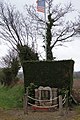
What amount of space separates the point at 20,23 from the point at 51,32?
5.07 metres

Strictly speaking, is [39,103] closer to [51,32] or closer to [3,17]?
[51,32]

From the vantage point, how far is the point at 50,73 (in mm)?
23203

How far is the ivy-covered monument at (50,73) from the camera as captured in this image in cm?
2269

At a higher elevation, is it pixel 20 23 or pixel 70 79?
pixel 20 23

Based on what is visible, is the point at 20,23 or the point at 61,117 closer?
the point at 61,117

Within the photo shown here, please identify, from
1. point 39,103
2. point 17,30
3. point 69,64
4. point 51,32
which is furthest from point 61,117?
point 17,30

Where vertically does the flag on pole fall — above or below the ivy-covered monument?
above

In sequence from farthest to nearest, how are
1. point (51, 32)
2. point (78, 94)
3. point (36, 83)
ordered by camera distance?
point (51, 32) < point (78, 94) < point (36, 83)

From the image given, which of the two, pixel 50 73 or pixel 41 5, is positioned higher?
pixel 41 5

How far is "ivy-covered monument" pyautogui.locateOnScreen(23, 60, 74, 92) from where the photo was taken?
Answer: 74.4 feet

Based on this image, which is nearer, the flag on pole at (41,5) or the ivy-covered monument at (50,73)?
the ivy-covered monument at (50,73)

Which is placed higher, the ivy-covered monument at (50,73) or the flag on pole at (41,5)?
the flag on pole at (41,5)

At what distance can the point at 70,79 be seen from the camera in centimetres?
2277

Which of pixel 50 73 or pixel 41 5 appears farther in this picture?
pixel 41 5
